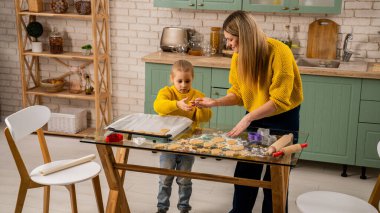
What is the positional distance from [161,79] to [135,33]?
824 mm

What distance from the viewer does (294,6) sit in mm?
4855

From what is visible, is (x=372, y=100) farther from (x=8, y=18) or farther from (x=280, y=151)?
(x=8, y=18)

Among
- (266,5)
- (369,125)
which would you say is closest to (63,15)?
(266,5)

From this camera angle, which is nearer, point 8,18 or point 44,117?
point 44,117

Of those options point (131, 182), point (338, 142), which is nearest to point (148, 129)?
point (131, 182)

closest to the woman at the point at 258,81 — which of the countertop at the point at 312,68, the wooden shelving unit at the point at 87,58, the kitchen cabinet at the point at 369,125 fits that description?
the countertop at the point at 312,68

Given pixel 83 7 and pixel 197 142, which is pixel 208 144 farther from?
pixel 83 7

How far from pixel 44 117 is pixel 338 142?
269 centimetres

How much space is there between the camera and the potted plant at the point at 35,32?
5.68 meters

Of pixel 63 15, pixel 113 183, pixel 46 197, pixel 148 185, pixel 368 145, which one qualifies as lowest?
pixel 148 185

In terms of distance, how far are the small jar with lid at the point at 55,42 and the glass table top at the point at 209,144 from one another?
2.90 m

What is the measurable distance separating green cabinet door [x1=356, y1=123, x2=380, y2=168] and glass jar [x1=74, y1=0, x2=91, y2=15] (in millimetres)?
2931

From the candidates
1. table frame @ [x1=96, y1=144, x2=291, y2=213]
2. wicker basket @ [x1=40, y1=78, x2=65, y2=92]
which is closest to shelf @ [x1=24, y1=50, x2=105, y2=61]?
wicker basket @ [x1=40, y1=78, x2=65, y2=92]

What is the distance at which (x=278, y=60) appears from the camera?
3072mm
